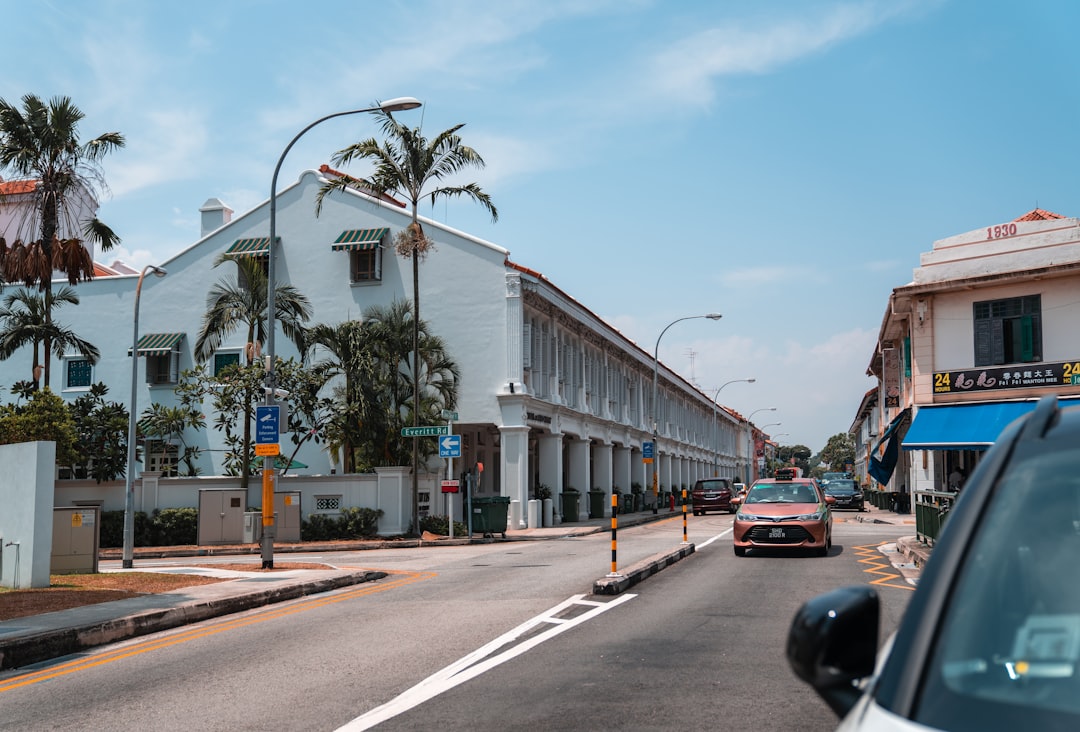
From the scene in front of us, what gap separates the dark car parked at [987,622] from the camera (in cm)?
219

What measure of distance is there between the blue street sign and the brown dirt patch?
2504 millimetres

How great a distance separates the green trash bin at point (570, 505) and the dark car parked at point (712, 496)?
303 inches

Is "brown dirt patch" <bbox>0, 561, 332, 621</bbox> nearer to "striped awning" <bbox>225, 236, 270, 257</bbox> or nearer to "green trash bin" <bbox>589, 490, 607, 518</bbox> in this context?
"striped awning" <bbox>225, 236, 270, 257</bbox>

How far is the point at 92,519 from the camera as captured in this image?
1856cm

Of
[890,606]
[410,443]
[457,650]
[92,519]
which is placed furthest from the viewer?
[410,443]

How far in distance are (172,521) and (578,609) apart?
2185 cm

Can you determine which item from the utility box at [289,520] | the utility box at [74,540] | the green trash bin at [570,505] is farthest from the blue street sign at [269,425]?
the green trash bin at [570,505]

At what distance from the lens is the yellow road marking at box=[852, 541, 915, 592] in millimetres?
14852

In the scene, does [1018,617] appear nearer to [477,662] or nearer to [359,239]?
[477,662]

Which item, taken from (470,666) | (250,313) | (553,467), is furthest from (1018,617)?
(553,467)

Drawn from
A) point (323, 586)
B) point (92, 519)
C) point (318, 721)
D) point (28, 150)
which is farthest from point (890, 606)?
point (28, 150)

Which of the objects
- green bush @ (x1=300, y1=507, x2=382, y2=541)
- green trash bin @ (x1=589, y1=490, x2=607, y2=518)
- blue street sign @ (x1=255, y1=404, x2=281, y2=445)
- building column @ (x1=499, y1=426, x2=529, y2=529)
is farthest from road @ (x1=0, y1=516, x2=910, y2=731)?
green trash bin @ (x1=589, y1=490, x2=607, y2=518)

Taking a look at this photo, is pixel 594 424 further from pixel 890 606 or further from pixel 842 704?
pixel 842 704

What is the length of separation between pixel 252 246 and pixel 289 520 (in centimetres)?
1216
